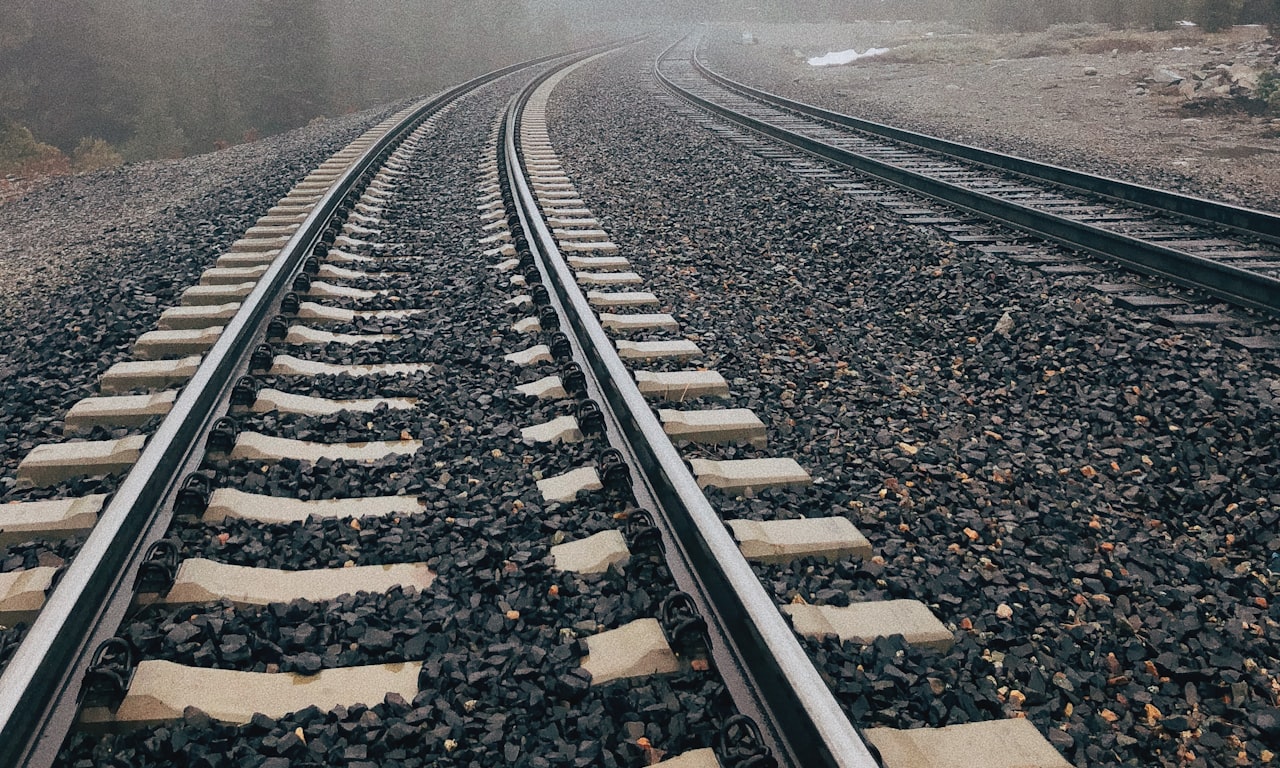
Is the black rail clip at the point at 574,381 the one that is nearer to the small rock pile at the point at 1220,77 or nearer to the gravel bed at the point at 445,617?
the gravel bed at the point at 445,617

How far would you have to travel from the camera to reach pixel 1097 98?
47.8ft

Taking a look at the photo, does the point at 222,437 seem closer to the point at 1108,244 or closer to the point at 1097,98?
the point at 1108,244

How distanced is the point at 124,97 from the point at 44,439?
30438 mm

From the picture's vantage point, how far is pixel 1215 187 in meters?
8.27

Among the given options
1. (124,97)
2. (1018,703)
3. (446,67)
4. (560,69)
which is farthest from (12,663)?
(446,67)

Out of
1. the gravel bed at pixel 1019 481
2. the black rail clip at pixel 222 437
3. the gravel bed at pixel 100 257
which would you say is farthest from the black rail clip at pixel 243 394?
the gravel bed at pixel 1019 481

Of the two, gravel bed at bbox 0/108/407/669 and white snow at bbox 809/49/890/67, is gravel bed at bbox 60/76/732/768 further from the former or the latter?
white snow at bbox 809/49/890/67

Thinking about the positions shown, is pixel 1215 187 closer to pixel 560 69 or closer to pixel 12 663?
pixel 12 663

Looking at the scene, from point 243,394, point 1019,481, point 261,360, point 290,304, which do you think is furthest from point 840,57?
point 243,394

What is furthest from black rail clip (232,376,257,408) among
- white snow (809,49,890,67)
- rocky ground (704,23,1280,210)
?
white snow (809,49,890,67)

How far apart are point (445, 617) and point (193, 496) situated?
100 centimetres

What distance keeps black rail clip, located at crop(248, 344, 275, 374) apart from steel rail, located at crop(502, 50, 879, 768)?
1.46 meters

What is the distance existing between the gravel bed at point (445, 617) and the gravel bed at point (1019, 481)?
1.77 feet

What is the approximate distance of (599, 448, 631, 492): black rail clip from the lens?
2.62 metres
